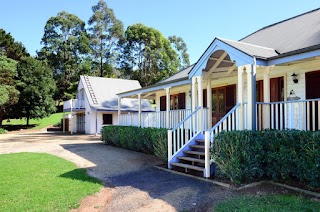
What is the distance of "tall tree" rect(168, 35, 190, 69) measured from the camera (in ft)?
163

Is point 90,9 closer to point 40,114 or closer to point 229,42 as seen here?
point 40,114

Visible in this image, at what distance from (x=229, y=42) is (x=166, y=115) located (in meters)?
5.06

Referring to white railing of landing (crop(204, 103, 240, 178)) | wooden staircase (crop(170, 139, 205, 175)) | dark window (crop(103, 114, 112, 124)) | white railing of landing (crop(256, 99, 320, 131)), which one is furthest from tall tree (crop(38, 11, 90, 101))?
white railing of landing (crop(256, 99, 320, 131))

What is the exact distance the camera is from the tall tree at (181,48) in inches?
1953

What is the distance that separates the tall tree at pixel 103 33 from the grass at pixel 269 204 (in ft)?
150

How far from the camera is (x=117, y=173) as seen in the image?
8.74m

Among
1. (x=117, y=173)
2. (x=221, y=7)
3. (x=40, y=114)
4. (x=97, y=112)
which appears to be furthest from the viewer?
(x=40, y=114)

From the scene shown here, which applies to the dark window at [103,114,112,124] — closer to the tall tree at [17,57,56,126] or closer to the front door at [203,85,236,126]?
the tall tree at [17,57,56,126]

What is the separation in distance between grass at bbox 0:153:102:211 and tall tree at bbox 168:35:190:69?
41.8 meters

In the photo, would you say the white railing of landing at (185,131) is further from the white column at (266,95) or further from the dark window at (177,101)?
the dark window at (177,101)

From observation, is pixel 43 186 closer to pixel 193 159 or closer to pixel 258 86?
pixel 193 159

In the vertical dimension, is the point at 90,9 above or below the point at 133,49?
above

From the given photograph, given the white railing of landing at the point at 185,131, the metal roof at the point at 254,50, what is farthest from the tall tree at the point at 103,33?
the metal roof at the point at 254,50

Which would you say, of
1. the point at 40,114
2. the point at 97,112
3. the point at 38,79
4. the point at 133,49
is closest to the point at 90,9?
the point at 133,49
